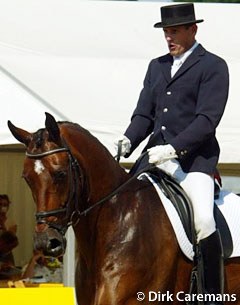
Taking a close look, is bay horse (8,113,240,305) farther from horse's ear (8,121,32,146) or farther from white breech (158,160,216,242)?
white breech (158,160,216,242)

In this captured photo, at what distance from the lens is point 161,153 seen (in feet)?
17.3

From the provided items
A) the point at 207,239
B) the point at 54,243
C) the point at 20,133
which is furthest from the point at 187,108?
the point at 54,243

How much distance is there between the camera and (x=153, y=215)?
5.29 meters

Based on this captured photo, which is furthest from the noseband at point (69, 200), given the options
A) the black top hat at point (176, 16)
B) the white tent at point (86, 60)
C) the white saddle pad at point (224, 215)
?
the white tent at point (86, 60)

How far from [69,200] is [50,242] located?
266 mm

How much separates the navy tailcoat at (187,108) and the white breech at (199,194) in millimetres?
45

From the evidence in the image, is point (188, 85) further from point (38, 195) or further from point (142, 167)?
point (38, 195)

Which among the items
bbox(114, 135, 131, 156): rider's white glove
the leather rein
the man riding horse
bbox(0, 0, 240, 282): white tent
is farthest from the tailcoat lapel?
bbox(0, 0, 240, 282): white tent

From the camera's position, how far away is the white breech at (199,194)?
5.31m

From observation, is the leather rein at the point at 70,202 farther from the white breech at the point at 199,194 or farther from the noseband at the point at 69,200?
the white breech at the point at 199,194

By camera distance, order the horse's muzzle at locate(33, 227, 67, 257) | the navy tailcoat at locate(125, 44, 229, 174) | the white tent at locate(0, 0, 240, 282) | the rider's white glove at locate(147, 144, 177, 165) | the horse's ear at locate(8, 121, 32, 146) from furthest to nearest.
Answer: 1. the white tent at locate(0, 0, 240, 282)
2. the navy tailcoat at locate(125, 44, 229, 174)
3. the rider's white glove at locate(147, 144, 177, 165)
4. the horse's ear at locate(8, 121, 32, 146)
5. the horse's muzzle at locate(33, 227, 67, 257)

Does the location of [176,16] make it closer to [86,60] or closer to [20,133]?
[20,133]

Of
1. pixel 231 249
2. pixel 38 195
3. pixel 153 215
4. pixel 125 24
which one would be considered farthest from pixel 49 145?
pixel 125 24

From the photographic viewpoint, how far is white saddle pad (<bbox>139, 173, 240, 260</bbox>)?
17.3 feet
